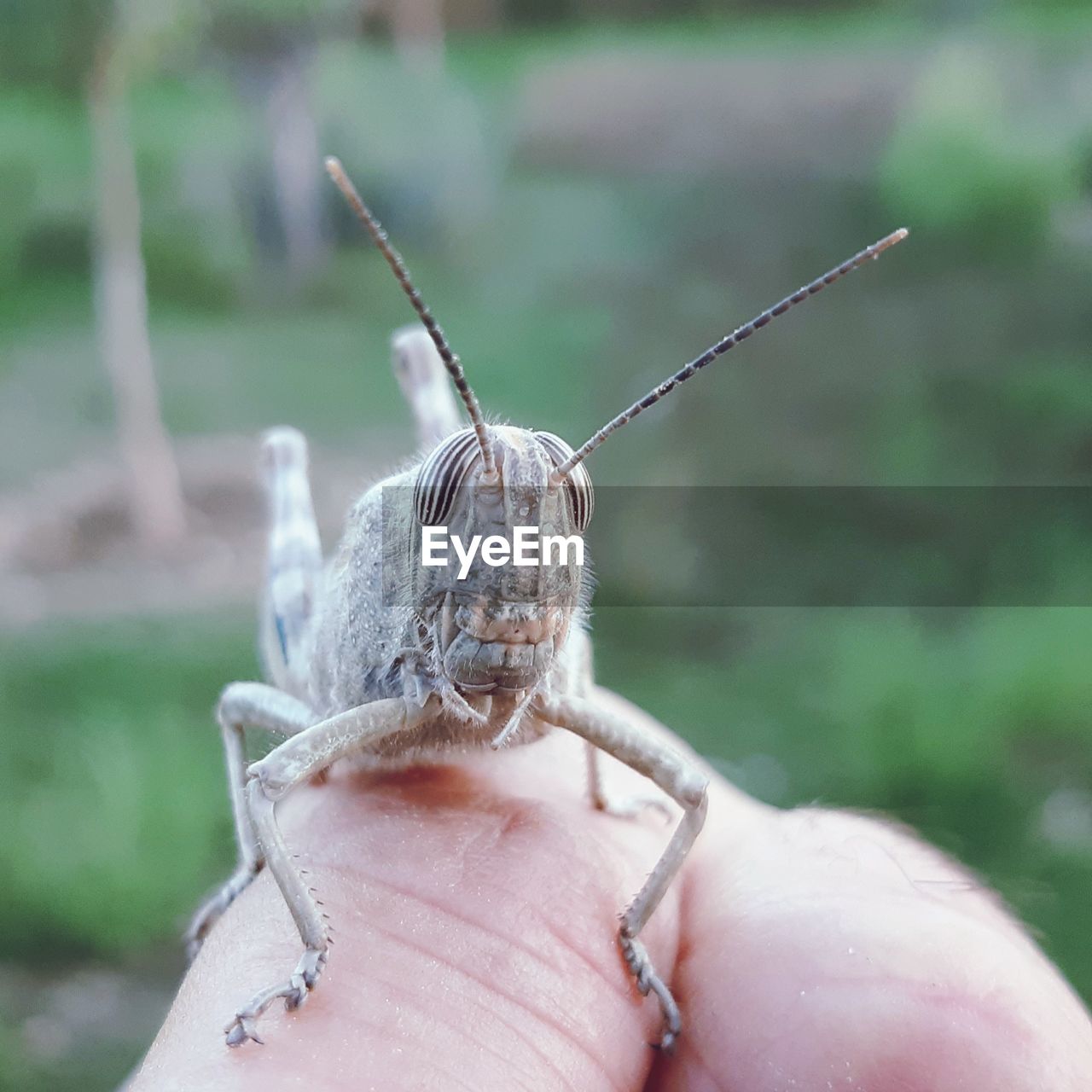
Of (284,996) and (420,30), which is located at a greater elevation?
(420,30)

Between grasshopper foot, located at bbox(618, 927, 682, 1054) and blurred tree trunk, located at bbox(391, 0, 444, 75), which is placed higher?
blurred tree trunk, located at bbox(391, 0, 444, 75)

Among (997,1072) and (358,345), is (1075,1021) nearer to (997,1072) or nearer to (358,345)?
(997,1072)

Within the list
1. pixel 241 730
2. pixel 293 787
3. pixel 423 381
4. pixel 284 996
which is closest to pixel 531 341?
pixel 423 381

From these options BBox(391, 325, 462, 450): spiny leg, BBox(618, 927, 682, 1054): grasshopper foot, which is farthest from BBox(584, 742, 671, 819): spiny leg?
BBox(391, 325, 462, 450): spiny leg

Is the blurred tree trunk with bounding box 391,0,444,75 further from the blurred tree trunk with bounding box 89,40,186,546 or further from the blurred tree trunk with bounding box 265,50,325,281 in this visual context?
A: the blurred tree trunk with bounding box 89,40,186,546

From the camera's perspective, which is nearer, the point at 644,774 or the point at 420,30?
the point at 644,774

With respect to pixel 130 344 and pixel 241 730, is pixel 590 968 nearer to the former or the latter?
pixel 241 730
